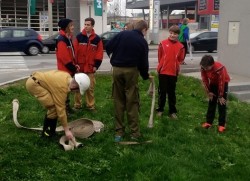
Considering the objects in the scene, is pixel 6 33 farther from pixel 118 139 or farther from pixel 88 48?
pixel 118 139

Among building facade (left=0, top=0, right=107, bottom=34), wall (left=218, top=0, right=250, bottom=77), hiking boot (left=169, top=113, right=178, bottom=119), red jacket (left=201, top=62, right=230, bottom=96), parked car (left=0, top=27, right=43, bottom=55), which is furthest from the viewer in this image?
building facade (left=0, top=0, right=107, bottom=34)

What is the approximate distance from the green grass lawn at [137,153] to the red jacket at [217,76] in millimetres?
804

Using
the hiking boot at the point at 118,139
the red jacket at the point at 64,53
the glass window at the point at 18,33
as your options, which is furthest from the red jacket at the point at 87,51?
the glass window at the point at 18,33

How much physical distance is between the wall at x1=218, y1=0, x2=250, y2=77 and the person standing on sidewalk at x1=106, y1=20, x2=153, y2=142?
6.30m

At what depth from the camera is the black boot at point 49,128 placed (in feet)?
19.1

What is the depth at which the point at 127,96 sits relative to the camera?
5.89 m

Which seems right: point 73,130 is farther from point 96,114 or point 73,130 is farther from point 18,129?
point 96,114

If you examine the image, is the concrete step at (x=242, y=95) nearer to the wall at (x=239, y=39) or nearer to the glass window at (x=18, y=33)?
the wall at (x=239, y=39)

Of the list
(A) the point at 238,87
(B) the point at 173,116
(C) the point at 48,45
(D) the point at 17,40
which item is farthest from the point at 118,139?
(C) the point at 48,45

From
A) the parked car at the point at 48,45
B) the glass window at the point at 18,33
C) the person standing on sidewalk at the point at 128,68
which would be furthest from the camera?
the parked car at the point at 48,45

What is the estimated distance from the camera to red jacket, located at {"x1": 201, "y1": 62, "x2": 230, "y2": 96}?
21.4ft

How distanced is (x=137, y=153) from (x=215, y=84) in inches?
81.7

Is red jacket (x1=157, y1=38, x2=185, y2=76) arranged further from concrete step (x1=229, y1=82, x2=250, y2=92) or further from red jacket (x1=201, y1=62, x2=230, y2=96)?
concrete step (x1=229, y1=82, x2=250, y2=92)

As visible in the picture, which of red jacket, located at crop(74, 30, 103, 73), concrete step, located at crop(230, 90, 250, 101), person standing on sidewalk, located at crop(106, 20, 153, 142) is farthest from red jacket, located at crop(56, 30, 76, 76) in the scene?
concrete step, located at crop(230, 90, 250, 101)
